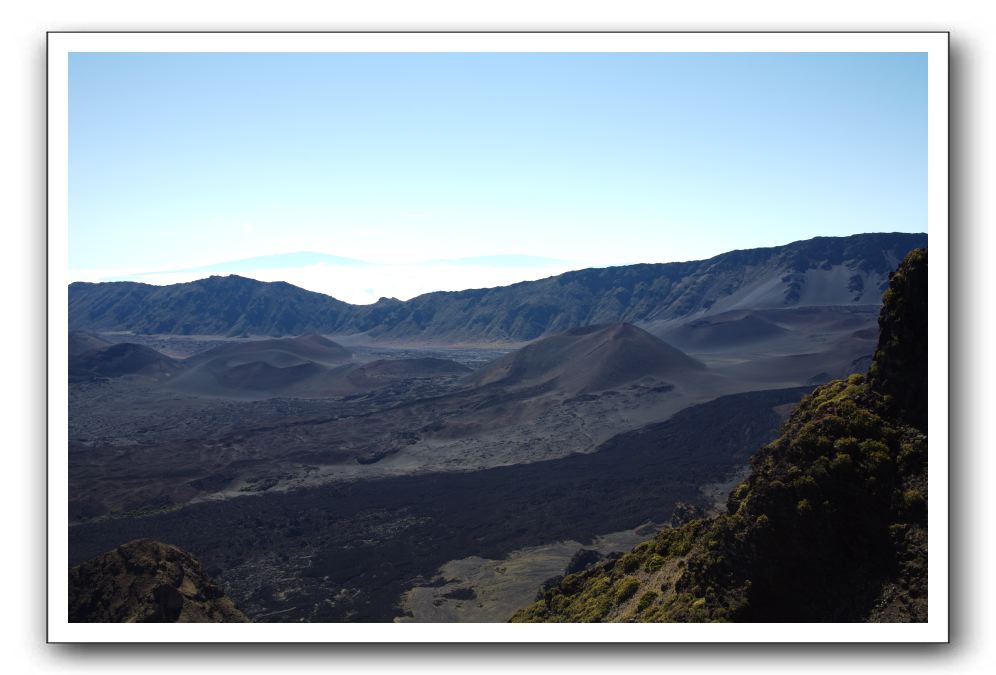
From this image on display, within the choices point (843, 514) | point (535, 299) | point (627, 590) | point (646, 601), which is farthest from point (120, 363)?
point (535, 299)

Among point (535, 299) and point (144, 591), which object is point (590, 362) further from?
point (535, 299)

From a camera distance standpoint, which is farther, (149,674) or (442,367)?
(442,367)

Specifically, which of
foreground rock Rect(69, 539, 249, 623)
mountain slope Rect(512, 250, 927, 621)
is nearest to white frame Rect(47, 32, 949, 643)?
mountain slope Rect(512, 250, 927, 621)
